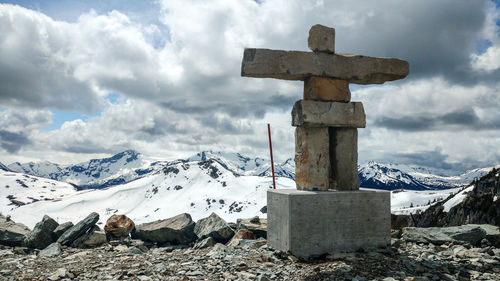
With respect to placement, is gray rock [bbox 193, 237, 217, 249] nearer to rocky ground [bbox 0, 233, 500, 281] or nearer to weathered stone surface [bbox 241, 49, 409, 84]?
rocky ground [bbox 0, 233, 500, 281]

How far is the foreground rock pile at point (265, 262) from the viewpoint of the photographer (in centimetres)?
852

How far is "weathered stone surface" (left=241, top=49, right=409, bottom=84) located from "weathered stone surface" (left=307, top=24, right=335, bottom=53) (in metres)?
0.18

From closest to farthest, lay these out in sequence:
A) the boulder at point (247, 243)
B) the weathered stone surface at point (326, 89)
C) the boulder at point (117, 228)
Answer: the weathered stone surface at point (326, 89) < the boulder at point (247, 243) < the boulder at point (117, 228)

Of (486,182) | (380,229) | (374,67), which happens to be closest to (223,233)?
(380,229)

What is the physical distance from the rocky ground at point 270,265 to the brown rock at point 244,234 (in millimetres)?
1572

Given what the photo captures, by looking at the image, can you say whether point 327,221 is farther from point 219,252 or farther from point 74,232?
point 74,232

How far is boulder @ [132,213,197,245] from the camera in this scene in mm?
14133

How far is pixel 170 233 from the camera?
14.2 m

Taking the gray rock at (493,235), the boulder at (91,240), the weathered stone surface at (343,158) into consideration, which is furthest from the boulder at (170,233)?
the gray rock at (493,235)

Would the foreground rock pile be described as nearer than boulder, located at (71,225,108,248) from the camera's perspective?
Yes

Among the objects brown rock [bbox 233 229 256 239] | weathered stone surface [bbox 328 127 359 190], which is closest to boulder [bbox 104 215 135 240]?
brown rock [bbox 233 229 256 239]

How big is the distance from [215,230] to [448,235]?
8099mm

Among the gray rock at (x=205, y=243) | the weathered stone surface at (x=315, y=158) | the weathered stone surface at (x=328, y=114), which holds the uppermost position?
the weathered stone surface at (x=328, y=114)

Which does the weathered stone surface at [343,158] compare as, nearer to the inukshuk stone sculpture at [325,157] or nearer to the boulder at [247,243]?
the inukshuk stone sculpture at [325,157]
